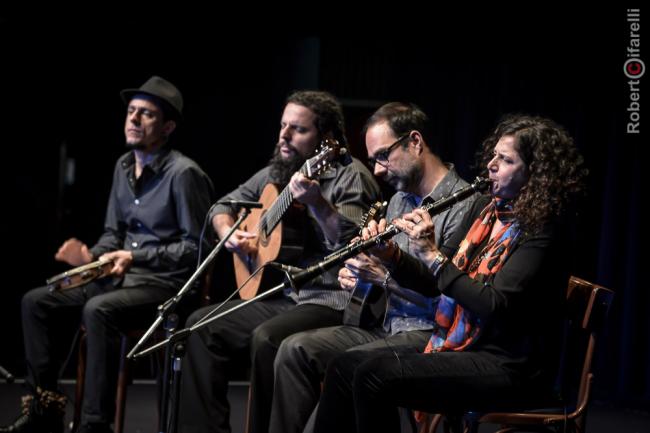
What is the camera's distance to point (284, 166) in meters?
3.93

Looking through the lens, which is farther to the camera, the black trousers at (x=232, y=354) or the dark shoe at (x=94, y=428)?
the dark shoe at (x=94, y=428)

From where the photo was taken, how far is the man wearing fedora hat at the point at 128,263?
12.4 feet

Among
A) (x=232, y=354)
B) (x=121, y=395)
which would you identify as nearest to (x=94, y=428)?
(x=121, y=395)

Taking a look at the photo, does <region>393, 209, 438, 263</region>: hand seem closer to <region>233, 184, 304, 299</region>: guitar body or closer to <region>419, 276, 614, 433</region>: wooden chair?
<region>419, 276, 614, 433</region>: wooden chair

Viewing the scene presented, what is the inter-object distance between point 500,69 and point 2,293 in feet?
12.0

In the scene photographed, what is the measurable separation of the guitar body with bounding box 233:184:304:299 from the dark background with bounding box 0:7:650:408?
178 cm

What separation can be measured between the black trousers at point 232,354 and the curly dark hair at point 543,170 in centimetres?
120

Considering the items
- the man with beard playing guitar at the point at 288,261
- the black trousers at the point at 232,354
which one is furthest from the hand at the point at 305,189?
the black trousers at the point at 232,354

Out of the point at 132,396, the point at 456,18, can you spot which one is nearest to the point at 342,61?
the point at 456,18

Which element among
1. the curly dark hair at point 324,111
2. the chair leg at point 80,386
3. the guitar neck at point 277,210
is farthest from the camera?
the chair leg at point 80,386

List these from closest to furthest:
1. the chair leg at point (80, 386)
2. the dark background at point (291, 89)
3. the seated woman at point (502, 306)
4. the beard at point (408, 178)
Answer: the seated woman at point (502, 306), the beard at point (408, 178), the chair leg at point (80, 386), the dark background at point (291, 89)

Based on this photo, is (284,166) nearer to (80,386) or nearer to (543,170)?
(80,386)

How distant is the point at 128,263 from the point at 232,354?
2.60ft

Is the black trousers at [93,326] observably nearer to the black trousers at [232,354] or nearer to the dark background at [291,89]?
the black trousers at [232,354]
